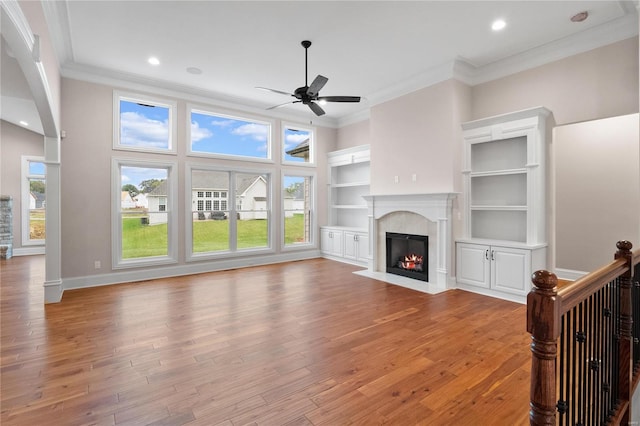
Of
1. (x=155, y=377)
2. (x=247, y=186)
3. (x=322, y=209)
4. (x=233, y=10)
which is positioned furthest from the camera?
(x=322, y=209)

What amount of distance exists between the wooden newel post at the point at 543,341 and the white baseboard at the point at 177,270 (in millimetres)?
6139

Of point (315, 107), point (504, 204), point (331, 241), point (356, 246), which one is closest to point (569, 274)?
point (504, 204)

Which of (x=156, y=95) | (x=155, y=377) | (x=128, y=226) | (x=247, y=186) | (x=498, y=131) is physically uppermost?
(x=156, y=95)

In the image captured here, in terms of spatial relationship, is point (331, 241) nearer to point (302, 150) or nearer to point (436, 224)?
point (302, 150)

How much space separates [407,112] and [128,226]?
5.54 meters

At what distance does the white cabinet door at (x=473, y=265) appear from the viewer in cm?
484

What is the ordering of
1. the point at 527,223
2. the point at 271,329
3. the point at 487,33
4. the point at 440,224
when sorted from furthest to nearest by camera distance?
the point at 440,224, the point at 527,223, the point at 487,33, the point at 271,329

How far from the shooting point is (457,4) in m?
3.66

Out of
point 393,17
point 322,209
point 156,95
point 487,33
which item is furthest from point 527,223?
point 156,95

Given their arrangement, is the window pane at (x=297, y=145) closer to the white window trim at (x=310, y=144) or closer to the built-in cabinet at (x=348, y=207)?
the white window trim at (x=310, y=144)

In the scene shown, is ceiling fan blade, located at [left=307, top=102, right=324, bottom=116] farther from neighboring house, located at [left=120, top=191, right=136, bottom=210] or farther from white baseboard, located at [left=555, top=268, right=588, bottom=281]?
white baseboard, located at [left=555, top=268, right=588, bottom=281]

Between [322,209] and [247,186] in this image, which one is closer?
[247,186]

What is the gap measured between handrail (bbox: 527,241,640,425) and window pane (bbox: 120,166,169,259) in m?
6.27

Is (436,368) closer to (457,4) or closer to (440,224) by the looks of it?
(440,224)
